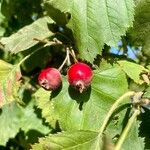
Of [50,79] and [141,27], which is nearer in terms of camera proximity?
[50,79]

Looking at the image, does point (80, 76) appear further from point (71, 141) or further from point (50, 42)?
point (50, 42)

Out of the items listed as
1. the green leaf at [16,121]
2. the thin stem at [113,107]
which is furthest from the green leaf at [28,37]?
the green leaf at [16,121]

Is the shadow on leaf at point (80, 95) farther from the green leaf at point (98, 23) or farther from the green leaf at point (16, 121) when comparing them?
the green leaf at point (16, 121)

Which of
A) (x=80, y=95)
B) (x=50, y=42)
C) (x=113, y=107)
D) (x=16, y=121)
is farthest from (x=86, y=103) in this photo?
(x=16, y=121)

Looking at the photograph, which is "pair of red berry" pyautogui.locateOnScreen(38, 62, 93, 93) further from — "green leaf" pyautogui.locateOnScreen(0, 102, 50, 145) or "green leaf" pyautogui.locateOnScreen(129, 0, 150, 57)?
"green leaf" pyautogui.locateOnScreen(0, 102, 50, 145)

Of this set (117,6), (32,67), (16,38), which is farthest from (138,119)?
(32,67)

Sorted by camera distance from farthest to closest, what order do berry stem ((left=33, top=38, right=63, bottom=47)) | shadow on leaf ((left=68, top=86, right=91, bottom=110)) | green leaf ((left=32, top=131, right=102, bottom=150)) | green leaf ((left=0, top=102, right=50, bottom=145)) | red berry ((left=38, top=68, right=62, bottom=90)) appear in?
green leaf ((left=0, top=102, right=50, bottom=145)), berry stem ((left=33, top=38, right=63, bottom=47)), shadow on leaf ((left=68, top=86, right=91, bottom=110)), red berry ((left=38, top=68, right=62, bottom=90)), green leaf ((left=32, top=131, right=102, bottom=150))

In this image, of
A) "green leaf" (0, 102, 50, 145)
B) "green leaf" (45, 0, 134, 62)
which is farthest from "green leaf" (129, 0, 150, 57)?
"green leaf" (0, 102, 50, 145)
